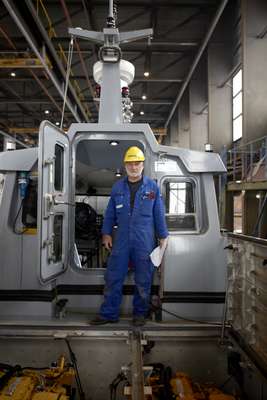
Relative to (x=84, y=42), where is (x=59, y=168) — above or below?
below

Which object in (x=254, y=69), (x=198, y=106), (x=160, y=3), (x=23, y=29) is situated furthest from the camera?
(x=198, y=106)

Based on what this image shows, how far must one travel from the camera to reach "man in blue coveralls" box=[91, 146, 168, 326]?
3158 millimetres

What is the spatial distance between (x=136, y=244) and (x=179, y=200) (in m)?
0.79

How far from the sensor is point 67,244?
3.40 meters

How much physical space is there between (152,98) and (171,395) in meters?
15.5

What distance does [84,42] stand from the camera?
37.6ft

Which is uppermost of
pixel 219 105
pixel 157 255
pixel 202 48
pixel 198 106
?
pixel 202 48

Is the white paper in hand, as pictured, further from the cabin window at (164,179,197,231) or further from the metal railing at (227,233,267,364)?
the metal railing at (227,233,267,364)

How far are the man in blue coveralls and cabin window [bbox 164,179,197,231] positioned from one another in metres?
0.38

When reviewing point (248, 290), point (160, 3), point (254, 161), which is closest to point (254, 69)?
point (254, 161)

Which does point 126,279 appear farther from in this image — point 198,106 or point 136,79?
point 198,106

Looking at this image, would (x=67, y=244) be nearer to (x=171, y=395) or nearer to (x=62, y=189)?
(x=62, y=189)

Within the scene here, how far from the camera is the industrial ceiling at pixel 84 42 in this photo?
30.1ft

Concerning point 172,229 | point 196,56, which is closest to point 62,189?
point 172,229
